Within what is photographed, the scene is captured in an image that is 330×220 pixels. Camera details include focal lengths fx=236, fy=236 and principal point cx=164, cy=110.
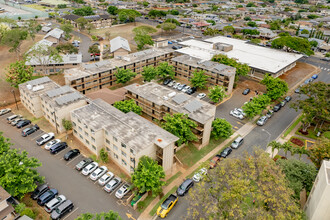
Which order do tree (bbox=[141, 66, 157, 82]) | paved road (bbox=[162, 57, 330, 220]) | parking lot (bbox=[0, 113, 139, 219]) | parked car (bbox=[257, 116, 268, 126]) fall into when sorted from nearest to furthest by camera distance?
parking lot (bbox=[0, 113, 139, 219])
paved road (bbox=[162, 57, 330, 220])
parked car (bbox=[257, 116, 268, 126])
tree (bbox=[141, 66, 157, 82])

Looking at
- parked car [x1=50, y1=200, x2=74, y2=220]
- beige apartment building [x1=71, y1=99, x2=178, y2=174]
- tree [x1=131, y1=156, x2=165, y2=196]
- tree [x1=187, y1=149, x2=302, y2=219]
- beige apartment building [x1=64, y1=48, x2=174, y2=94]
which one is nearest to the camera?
tree [x1=187, y1=149, x2=302, y2=219]

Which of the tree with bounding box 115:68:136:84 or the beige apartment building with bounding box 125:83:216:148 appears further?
the tree with bounding box 115:68:136:84

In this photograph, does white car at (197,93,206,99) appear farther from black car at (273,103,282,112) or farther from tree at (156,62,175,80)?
black car at (273,103,282,112)

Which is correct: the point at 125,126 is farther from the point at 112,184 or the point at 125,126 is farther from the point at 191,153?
the point at 191,153

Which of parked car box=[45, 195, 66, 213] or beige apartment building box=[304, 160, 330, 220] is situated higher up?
beige apartment building box=[304, 160, 330, 220]

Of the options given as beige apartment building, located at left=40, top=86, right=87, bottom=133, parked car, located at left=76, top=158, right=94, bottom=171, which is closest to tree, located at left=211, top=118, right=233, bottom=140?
parked car, located at left=76, top=158, right=94, bottom=171

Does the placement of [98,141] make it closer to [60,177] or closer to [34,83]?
[60,177]

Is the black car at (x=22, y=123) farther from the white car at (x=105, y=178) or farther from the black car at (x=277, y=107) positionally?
the black car at (x=277, y=107)

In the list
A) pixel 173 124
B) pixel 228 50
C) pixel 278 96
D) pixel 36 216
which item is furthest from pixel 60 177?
pixel 228 50

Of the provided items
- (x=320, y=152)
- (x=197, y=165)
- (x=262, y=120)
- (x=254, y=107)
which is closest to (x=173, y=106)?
(x=197, y=165)

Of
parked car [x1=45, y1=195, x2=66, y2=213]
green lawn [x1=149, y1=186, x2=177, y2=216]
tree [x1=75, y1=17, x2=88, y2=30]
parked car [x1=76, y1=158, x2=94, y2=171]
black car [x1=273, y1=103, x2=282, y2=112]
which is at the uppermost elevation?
tree [x1=75, y1=17, x2=88, y2=30]
